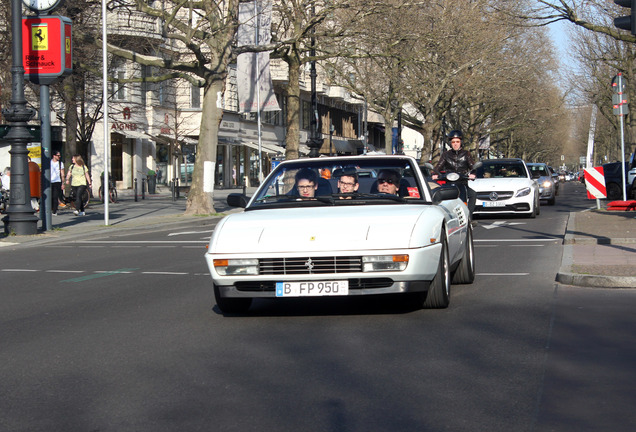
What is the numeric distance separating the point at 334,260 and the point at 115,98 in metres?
42.8

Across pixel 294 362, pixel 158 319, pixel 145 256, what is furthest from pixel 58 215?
pixel 294 362

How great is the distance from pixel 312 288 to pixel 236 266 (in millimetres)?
659

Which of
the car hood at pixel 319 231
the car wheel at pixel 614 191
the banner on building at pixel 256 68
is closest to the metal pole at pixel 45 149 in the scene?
the banner on building at pixel 256 68

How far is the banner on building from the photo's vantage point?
32.0m

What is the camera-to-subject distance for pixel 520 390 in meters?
5.49

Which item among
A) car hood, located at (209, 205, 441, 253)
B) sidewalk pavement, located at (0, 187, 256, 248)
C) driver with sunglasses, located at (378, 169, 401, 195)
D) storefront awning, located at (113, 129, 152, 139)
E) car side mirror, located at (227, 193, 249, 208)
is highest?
storefront awning, located at (113, 129, 152, 139)

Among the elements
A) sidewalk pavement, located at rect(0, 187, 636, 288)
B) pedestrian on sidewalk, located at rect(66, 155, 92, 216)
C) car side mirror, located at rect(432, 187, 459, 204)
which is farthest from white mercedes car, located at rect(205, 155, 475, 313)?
pedestrian on sidewalk, located at rect(66, 155, 92, 216)

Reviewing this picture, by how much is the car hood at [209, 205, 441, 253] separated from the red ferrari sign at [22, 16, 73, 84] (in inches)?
529

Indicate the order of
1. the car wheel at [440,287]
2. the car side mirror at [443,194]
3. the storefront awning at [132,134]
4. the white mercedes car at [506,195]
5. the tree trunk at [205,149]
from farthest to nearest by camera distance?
the storefront awning at [132,134] < the tree trunk at [205,149] < the white mercedes car at [506,195] < the car side mirror at [443,194] < the car wheel at [440,287]

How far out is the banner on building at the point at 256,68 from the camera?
3203 cm

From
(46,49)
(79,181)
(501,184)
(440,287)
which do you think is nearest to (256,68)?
(79,181)

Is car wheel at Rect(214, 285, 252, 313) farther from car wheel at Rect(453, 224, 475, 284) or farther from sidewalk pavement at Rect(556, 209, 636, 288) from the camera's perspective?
sidewalk pavement at Rect(556, 209, 636, 288)

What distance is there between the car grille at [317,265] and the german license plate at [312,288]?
0.10m

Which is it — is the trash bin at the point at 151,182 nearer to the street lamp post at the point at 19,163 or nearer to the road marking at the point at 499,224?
the road marking at the point at 499,224
